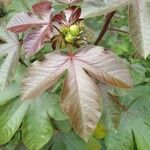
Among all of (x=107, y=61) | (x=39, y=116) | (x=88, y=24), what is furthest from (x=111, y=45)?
(x=107, y=61)

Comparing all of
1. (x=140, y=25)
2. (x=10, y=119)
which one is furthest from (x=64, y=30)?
(x=10, y=119)

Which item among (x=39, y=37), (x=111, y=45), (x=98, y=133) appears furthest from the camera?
(x=111, y=45)

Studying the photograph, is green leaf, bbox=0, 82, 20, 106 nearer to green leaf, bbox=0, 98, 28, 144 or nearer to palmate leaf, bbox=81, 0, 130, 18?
green leaf, bbox=0, 98, 28, 144

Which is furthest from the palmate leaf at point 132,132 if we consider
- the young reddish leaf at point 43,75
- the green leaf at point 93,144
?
the young reddish leaf at point 43,75

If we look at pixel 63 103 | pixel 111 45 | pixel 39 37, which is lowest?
pixel 111 45

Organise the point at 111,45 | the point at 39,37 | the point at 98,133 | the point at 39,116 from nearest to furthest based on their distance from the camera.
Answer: the point at 39,37 < the point at 39,116 < the point at 98,133 < the point at 111,45

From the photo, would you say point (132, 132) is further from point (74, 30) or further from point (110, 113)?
point (74, 30)

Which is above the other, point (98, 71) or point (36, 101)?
point (98, 71)

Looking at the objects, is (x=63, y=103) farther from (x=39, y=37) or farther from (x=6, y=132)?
(x=6, y=132)
